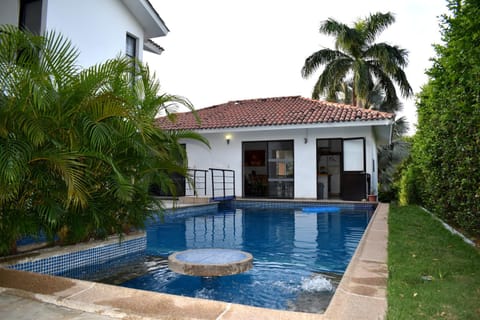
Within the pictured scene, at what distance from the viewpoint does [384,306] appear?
8.72 feet

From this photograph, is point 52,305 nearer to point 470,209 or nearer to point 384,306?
point 384,306

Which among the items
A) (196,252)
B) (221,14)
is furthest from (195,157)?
(196,252)

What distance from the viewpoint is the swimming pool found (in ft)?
12.7

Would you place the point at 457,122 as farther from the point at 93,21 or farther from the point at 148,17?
the point at 148,17

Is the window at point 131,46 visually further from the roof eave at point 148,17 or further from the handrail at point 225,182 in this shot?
the handrail at point 225,182

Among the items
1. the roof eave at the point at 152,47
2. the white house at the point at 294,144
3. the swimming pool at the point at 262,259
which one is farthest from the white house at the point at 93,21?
the swimming pool at the point at 262,259

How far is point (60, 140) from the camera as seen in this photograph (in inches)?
154

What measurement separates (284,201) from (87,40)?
8.14 m

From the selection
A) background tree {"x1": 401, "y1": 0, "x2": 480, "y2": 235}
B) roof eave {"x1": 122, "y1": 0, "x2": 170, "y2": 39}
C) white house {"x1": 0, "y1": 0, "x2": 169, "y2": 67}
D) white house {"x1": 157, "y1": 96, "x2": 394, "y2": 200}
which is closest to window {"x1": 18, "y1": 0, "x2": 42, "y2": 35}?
white house {"x1": 0, "y1": 0, "x2": 169, "y2": 67}

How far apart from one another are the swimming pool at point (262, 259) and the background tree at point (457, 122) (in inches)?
74.0

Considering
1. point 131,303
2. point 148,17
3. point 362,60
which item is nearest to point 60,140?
point 131,303

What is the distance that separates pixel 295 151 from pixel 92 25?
27.0 ft

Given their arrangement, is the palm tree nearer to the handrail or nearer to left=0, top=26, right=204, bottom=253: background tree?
the handrail

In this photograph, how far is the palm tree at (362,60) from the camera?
20062 millimetres
